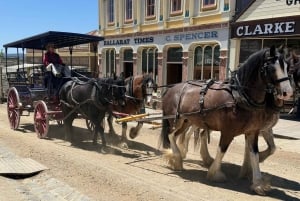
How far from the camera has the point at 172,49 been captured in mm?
18312

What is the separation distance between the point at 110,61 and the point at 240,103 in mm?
18424

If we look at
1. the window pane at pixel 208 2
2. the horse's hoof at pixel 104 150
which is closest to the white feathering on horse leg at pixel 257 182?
the horse's hoof at pixel 104 150

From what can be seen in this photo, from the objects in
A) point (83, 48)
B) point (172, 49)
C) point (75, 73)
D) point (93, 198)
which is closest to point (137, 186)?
point (93, 198)

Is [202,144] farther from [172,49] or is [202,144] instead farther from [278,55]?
[172,49]

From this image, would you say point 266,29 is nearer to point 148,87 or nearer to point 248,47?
point 248,47

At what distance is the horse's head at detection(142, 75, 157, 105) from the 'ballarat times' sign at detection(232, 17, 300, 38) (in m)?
7.12

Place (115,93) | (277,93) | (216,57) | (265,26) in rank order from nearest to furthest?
(277,93) < (115,93) < (265,26) < (216,57)

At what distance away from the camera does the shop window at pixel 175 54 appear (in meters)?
17.8

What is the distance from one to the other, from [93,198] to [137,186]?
79 centimetres

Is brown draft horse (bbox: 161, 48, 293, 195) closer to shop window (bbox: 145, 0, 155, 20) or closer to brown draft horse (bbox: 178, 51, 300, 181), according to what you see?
brown draft horse (bbox: 178, 51, 300, 181)

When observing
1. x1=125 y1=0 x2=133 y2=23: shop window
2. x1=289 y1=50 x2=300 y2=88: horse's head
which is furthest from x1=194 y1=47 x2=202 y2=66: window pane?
x1=289 y1=50 x2=300 y2=88: horse's head

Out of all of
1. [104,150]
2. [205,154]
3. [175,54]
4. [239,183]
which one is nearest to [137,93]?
[104,150]

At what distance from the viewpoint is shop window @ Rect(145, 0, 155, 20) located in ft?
62.7

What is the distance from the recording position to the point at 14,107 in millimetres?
10852
